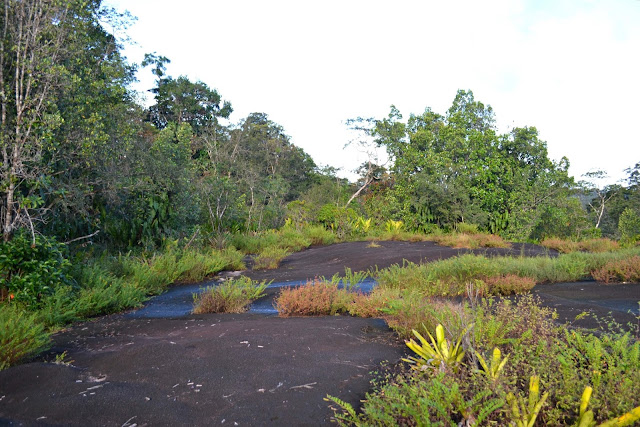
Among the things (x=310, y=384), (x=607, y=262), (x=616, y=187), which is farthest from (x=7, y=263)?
(x=616, y=187)

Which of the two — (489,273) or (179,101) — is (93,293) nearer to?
(489,273)

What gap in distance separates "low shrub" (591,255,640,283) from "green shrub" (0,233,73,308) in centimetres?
962

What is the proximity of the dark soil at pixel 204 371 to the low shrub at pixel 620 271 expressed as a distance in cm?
210

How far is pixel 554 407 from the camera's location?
2.94m

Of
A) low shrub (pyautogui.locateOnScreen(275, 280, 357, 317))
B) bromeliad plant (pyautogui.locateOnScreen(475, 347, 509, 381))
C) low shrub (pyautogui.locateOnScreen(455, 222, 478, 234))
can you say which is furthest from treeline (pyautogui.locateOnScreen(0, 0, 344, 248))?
low shrub (pyautogui.locateOnScreen(455, 222, 478, 234))

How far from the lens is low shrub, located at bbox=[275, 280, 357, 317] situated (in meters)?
6.57

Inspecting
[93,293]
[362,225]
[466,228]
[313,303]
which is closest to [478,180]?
[466,228]

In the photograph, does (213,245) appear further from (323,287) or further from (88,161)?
(323,287)

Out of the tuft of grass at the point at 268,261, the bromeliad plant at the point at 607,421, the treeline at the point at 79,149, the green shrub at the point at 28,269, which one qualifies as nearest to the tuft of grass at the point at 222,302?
the green shrub at the point at 28,269

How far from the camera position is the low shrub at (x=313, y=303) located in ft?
21.6

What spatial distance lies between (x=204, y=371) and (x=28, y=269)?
4.00m

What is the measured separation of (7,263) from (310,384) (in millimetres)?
5032

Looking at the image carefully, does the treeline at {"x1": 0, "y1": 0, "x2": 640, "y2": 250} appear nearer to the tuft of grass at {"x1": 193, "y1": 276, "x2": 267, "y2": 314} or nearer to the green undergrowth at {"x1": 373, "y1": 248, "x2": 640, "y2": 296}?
the tuft of grass at {"x1": 193, "y1": 276, "x2": 267, "y2": 314}

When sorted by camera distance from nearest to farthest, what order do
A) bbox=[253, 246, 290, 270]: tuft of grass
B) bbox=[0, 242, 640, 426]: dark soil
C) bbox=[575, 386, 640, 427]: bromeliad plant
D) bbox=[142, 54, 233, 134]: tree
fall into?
bbox=[575, 386, 640, 427]: bromeliad plant → bbox=[0, 242, 640, 426]: dark soil → bbox=[253, 246, 290, 270]: tuft of grass → bbox=[142, 54, 233, 134]: tree
